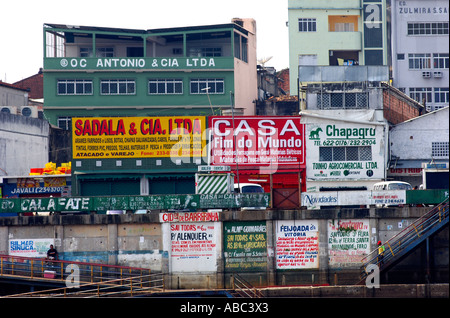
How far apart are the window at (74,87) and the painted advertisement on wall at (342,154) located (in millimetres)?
29069

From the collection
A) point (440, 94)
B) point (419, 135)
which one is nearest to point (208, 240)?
point (419, 135)

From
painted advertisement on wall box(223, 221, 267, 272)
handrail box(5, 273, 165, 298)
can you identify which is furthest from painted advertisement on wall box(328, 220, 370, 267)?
handrail box(5, 273, 165, 298)

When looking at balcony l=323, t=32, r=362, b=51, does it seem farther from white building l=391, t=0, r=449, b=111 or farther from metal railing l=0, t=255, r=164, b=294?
metal railing l=0, t=255, r=164, b=294

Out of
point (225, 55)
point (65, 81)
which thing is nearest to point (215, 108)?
point (225, 55)

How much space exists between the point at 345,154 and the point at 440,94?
88.1 feet

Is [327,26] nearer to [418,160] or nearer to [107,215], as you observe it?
[418,160]

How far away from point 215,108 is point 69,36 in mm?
18193

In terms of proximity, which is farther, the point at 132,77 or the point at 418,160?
the point at 132,77

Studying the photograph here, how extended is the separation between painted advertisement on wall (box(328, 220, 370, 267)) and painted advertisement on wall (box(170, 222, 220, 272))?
6.90 meters

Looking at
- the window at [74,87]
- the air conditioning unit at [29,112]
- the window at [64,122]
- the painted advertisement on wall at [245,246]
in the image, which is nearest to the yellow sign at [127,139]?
the painted advertisement on wall at [245,246]

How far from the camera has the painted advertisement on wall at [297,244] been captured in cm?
4684

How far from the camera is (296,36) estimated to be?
287 ft

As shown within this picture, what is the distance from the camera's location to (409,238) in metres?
44.9

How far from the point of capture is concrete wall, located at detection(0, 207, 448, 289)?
153 ft
